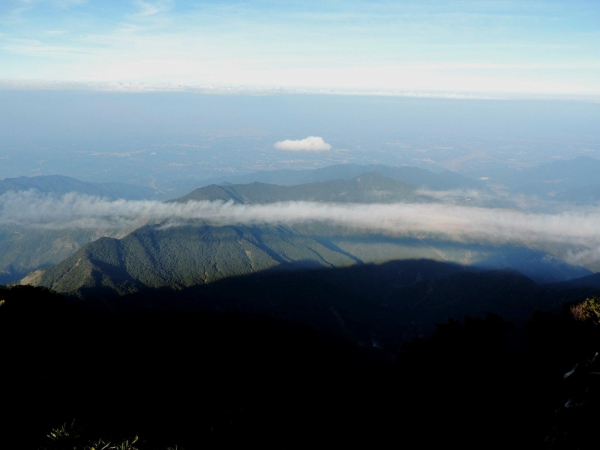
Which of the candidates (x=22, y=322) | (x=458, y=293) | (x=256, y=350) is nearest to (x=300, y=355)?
(x=256, y=350)

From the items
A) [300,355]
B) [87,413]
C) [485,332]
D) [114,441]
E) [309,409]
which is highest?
[114,441]

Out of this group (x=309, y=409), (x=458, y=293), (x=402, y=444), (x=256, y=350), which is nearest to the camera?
(x=402, y=444)

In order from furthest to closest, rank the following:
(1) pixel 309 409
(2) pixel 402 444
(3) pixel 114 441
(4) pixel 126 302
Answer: (4) pixel 126 302 → (1) pixel 309 409 → (2) pixel 402 444 → (3) pixel 114 441

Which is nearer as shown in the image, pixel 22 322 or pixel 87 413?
pixel 87 413

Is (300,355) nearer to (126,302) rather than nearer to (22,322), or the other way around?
(22,322)

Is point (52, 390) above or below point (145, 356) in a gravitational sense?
above

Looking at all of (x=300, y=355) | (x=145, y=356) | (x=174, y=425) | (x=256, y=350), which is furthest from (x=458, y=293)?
(x=174, y=425)

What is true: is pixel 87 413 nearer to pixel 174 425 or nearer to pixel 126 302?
pixel 174 425
